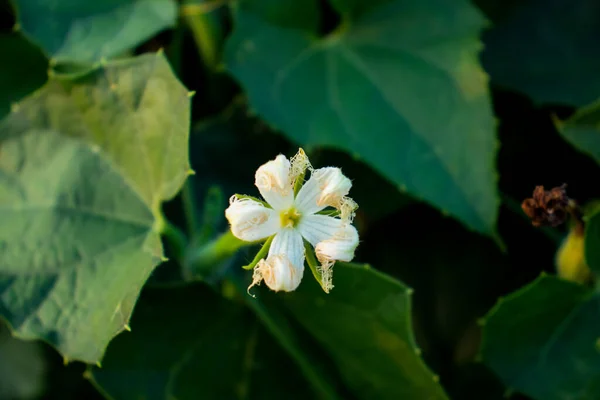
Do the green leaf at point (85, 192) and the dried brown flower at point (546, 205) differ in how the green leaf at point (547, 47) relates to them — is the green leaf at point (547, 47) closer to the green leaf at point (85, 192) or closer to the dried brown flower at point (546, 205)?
the dried brown flower at point (546, 205)

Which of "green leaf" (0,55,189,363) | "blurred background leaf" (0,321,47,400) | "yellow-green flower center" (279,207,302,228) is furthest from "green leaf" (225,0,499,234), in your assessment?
"blurred background leaf" (0,321,47,400)

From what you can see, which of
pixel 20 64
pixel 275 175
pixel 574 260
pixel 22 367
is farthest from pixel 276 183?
pixel 22 367

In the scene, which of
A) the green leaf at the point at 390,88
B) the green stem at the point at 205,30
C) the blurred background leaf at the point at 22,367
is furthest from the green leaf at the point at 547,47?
the blurred background leaf at the point at 22,367

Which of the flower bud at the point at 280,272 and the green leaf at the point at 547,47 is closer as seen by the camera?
the flower bud at the point at 280,272

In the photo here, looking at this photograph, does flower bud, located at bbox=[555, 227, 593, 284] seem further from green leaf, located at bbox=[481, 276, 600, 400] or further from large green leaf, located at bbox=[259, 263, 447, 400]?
large green leaf, located at bbox=[259, 263, 447, 400]

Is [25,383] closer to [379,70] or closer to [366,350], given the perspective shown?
[366,350]

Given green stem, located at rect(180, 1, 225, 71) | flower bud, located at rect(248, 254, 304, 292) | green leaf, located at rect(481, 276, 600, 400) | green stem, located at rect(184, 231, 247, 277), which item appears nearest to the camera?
flower bud, located at rect(248, 254, 304, 292)
